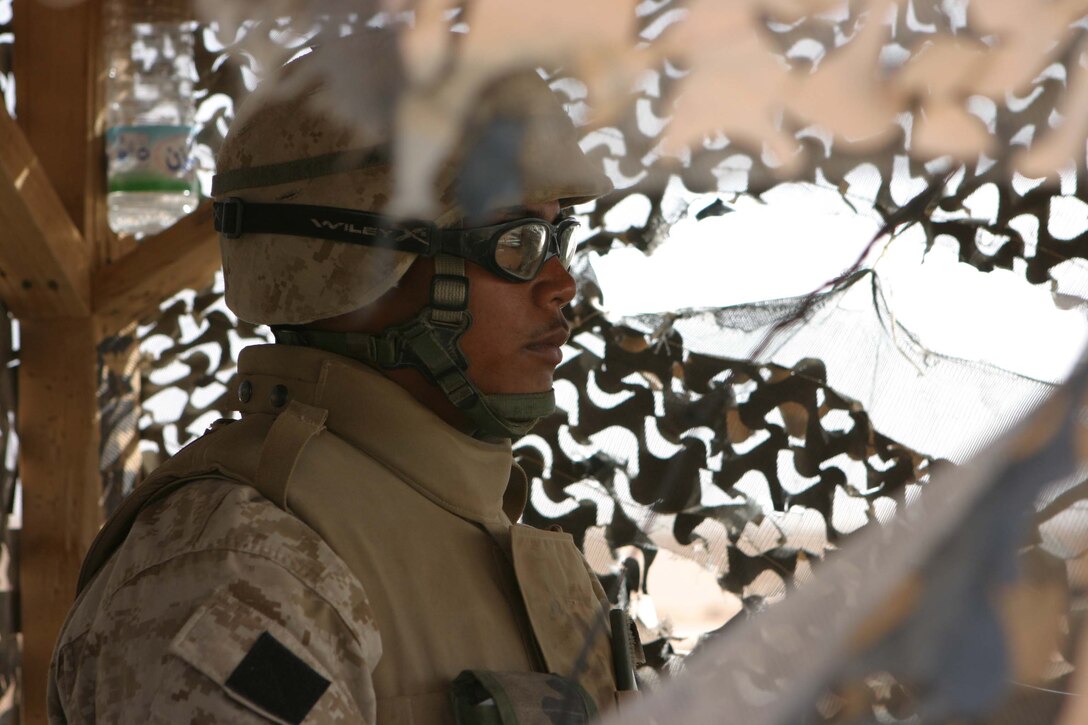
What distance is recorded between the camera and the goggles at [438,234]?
4.56 ft

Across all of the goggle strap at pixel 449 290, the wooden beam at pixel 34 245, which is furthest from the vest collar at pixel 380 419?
the wooden beam at pixel 34 245

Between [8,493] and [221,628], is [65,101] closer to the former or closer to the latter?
[8,493]

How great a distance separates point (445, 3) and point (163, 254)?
7.30 ft

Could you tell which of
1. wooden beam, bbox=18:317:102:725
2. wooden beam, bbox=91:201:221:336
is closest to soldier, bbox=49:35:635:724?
wooden beam, bbox=91:201:221:336

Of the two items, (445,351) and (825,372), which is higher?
(825,372)

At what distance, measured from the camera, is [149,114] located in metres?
2.65

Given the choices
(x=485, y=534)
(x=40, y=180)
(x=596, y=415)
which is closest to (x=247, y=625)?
(x=485, y=534)

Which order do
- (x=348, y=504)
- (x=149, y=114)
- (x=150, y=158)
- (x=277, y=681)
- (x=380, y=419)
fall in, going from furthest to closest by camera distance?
(x=149, y=114), (x=150, y=158), (x=380, y=419), (x=348, y=504), (x=277, y=681)

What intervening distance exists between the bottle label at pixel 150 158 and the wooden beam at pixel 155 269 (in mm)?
87

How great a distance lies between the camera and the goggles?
1390mm

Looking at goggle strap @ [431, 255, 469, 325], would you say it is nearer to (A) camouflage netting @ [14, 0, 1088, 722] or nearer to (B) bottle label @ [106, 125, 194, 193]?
(A) camouflage netting @ [14, 0, 1088, 722]

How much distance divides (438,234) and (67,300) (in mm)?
1457

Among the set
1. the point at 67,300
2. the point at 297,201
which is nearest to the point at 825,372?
the point at 297,201

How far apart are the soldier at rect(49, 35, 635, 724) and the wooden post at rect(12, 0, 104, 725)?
1.22 meters
